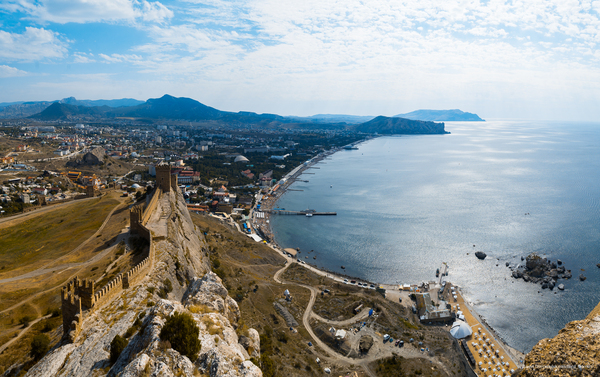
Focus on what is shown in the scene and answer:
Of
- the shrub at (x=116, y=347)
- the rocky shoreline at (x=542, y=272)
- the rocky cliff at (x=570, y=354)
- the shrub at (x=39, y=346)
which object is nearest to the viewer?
the rocky cliff at (x=570, y=354)

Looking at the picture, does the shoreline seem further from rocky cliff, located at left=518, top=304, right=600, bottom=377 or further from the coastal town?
rocky cliff, located at left=518, top=304, right=600, bottom=377

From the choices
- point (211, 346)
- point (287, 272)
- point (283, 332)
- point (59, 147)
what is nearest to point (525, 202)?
point (287, 272)

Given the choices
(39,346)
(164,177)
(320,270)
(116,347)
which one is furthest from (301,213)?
(116,347)

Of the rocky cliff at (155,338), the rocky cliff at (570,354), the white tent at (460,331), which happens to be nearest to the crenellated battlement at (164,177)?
the rocky cliff at (155,338)

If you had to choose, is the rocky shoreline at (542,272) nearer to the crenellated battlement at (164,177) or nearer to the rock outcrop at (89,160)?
the crenellated battlement at (164,177)

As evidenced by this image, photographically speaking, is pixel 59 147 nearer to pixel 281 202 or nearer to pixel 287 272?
pixel 281 202

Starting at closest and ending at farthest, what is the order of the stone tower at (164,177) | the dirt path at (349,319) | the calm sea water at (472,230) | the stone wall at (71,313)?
the stone wall at (71,313) → the dirt path at (349,319) → the stone tower at (164,177) → the calm sea water at (472,230)
